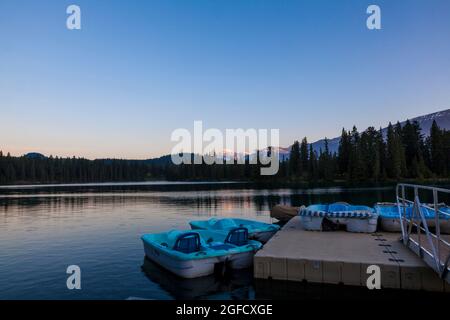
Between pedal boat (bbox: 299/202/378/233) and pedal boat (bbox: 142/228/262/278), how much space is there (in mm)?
4616

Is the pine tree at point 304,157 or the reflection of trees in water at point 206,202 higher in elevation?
the pine tree at point 304,157

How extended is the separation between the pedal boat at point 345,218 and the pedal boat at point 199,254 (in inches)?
182

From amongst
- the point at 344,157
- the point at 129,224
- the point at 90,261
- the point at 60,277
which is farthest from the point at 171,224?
the point at 344,157

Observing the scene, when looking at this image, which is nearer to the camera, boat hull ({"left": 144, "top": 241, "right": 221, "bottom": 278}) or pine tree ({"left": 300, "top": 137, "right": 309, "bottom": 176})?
boat hull ({"left": 144, "top": 241, "right": 221, "bottom": 278})

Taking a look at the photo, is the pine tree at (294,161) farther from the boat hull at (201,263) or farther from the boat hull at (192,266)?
the boat hull at (192,266)

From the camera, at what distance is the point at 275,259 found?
13.6m

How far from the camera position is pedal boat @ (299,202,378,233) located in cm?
1930

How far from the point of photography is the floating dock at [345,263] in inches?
460

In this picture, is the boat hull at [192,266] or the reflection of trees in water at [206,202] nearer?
the boat hull at [192,266]

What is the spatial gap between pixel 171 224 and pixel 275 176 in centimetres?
14339

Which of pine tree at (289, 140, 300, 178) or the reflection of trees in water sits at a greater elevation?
pine tree at (289, 140, 300, 178)

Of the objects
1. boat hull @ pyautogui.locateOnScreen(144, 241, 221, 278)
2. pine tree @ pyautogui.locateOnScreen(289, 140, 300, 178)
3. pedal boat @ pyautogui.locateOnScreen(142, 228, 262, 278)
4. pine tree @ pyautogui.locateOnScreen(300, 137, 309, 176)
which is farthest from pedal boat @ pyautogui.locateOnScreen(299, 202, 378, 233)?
pine tree @ pyautogui.locateOnScreen(300, 137, 309, 176)

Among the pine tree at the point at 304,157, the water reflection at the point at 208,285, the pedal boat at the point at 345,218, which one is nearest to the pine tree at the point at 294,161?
the pine tree at the point at 304,157

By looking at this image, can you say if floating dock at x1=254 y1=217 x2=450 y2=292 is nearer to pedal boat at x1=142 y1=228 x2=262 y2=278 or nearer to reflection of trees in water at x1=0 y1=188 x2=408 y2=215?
pedal boat at x1=142 y1=228 x2=262 y2=278
